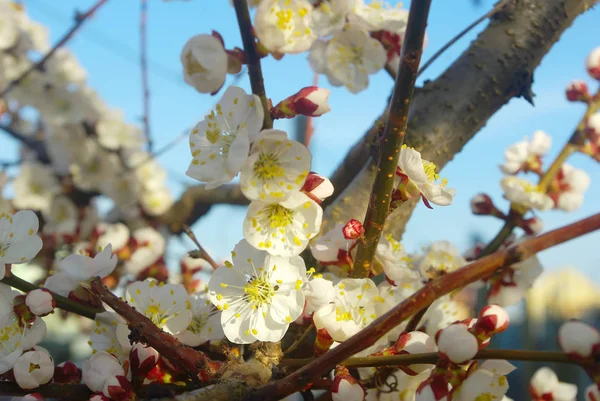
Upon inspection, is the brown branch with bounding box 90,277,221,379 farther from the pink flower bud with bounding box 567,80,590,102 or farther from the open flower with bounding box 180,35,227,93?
the pink flower bud with bounding box 567,80,590,102

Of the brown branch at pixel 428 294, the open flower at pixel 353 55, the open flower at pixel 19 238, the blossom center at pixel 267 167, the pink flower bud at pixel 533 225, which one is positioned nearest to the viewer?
the brown branch at pixel 428 294

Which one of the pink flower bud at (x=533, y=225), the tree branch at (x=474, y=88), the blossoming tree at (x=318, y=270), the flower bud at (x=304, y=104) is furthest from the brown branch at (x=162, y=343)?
the pink flower bud at (x=533, y=225)

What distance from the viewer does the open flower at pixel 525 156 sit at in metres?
1.02

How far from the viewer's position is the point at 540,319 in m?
3.06

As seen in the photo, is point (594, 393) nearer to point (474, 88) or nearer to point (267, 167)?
point (267, 167)

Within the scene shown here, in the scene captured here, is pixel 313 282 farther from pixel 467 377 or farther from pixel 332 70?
pixel 332 70

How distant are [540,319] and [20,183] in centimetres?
282

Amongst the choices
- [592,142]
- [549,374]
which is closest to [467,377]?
[549,374]

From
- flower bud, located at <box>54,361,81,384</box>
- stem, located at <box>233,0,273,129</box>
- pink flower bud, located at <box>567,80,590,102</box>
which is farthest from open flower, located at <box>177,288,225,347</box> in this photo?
pink flower bud, located at <box>567,80,590,102</box>

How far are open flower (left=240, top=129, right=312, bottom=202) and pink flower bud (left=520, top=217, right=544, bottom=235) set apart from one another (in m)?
0.58

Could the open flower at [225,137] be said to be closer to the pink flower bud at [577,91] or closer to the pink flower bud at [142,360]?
the pink flower bud at [142,360]

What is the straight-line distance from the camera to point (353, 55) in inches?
31.0

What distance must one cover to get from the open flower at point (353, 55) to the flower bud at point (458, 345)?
1.60 feet

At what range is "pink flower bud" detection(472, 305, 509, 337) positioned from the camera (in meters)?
0.42
